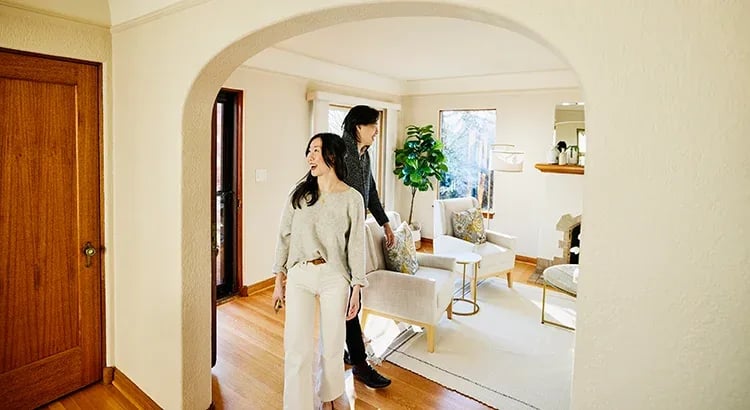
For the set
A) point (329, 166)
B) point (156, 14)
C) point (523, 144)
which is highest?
point (156, 14)

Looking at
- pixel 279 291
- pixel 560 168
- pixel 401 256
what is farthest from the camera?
pixel 560 168

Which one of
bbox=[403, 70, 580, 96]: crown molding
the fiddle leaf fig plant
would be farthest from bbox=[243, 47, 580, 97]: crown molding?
the fiddle leaf fig plant

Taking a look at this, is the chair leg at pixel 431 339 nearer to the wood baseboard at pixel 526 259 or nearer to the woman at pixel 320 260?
the woman at pixel 320 260

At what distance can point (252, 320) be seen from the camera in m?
3.74

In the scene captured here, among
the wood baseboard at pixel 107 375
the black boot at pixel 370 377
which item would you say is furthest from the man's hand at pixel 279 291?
the wood baseboard at pixel 107 375

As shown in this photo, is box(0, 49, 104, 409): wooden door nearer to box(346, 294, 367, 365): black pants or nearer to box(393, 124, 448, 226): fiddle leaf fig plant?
box(346, 294, 367, 365): black pants

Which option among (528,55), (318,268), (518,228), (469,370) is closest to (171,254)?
(318,268)

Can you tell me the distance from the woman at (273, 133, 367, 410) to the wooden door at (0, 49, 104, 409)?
125 centimetres

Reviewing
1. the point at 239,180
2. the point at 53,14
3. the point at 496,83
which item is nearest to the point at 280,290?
the point at 53,14

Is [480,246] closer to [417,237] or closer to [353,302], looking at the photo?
[417,237]

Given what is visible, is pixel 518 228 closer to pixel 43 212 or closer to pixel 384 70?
pixel 384 70

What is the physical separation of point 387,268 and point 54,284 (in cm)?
205

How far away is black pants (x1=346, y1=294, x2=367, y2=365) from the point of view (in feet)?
8.93

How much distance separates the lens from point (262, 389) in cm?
270
